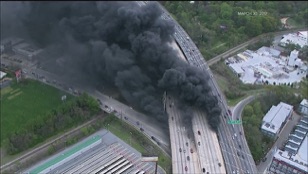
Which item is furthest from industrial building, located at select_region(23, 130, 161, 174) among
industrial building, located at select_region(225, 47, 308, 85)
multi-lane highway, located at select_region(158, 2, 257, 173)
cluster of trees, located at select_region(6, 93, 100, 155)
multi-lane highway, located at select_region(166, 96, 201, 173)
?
industrial building, located at select_region(225, 47, 308, 85)

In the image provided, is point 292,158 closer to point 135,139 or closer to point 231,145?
point 231,145

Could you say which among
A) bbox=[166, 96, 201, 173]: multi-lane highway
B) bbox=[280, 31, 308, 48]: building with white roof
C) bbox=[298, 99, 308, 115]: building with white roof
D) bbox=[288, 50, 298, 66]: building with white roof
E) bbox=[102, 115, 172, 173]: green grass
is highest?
bbox=[280, 31, 308, 48]: building with white roof

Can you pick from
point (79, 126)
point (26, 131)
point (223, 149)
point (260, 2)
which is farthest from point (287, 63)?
point (26, 131)

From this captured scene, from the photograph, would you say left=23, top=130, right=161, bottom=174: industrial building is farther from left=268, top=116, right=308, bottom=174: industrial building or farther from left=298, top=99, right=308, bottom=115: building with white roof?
left=298, top=99, right=308, bottom=115: building with white roof

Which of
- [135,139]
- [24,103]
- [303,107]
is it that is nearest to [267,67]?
[303,107]

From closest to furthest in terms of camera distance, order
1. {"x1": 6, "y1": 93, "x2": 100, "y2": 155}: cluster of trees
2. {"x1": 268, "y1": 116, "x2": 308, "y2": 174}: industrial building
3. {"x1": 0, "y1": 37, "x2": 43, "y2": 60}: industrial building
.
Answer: {"x1": 268, "y1": 116, "x2": 308, "y2": 174}: industrial building < {"x1": 6, "y1": 93, "x2": 100, "y2": 155}: cluster of trees < {"x1": 0, "y1": 37, "x2": 43, "y2": 60}: industrial building

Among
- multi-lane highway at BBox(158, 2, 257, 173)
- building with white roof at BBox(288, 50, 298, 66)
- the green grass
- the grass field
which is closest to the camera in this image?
multi-lane highway at BBox(158, 2, 257, 173)
